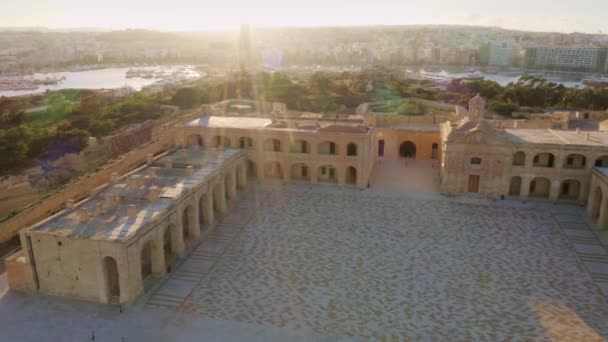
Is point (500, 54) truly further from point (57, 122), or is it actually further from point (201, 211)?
point (201, 211)

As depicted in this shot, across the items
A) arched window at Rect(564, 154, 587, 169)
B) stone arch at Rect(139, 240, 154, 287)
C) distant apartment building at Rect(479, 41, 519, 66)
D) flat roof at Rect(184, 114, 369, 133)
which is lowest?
stone arch at Rect(139, 240, 154, 287)

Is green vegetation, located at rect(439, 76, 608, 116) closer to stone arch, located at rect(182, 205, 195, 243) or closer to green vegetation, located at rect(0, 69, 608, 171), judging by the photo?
green vegetation, located at rect(0, 69, 608, 171)

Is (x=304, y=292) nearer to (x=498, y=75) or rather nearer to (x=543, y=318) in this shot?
(x=543, y=318)

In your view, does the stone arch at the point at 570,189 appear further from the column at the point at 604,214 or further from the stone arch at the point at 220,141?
the stone arch at the point at 220,141

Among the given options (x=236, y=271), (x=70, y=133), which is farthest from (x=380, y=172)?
(x=70, y=133)

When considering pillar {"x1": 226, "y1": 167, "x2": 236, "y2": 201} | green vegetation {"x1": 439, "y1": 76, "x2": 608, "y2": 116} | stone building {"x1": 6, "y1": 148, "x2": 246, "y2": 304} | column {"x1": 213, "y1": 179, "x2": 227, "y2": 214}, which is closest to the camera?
stone building {"x1": 6, "y1": 148, "x2": 246, "y2": 304}

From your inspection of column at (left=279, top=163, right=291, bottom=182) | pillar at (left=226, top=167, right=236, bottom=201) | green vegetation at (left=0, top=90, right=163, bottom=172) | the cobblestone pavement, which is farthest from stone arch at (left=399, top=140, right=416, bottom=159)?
green vegetation at (left=0, top=90, right=163, bottom=172)

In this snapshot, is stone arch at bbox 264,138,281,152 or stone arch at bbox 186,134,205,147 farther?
stone arch at bbox 186,134,205,147
